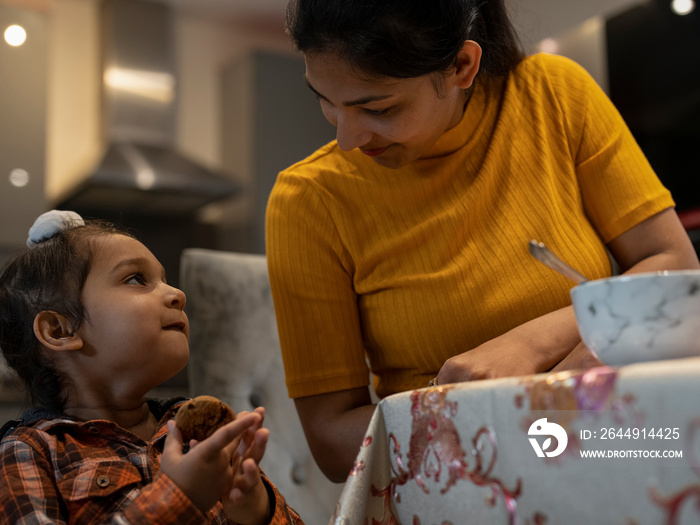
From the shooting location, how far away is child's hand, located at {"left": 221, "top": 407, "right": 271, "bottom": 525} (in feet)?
2.71

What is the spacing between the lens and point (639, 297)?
555 mm

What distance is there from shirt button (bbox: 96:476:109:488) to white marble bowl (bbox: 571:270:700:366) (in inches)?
23.3

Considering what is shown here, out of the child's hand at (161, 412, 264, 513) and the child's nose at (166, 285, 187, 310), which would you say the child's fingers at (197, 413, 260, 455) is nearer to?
the child's hand at (161, 412, 264, 513)


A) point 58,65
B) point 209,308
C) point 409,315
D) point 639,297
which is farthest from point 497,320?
point 58,65

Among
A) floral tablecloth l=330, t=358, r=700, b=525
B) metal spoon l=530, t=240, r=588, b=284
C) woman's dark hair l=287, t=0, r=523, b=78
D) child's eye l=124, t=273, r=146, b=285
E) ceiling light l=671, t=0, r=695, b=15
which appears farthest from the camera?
ceiling light l=671, t=0, r=695, b=15

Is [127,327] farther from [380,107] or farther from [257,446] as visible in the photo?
[380,107]

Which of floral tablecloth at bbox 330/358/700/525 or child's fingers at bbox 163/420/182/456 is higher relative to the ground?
floral tablecloth at bbox 330/358/700/525

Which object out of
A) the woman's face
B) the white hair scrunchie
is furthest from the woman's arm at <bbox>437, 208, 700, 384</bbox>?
the white hair scrunchie

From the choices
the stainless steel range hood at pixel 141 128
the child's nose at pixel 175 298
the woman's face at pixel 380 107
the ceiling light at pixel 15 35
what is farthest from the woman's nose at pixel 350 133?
the stainless steel range hood at pixel 141 128

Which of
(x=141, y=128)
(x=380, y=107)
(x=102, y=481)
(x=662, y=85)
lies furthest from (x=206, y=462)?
(x=141, y=128)

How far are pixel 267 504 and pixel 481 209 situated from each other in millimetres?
545

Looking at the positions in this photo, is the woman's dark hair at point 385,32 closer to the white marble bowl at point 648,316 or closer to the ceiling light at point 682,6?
the white marble bowl at point 648,316

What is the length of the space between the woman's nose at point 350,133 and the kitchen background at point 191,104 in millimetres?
2029

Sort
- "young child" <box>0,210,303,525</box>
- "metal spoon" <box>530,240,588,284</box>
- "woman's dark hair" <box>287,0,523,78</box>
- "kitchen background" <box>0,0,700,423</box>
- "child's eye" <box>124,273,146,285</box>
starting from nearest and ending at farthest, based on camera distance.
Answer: "metal spoon" <box>530,240,588,284</box>
"young child" <box>0,210,303,525</box>
"woman's dark hair" <box>287,0,523,78</box>
"child's eye" <box>124,273,146,285</box>
"kitchen background" <box>0,0,700,423</box>
